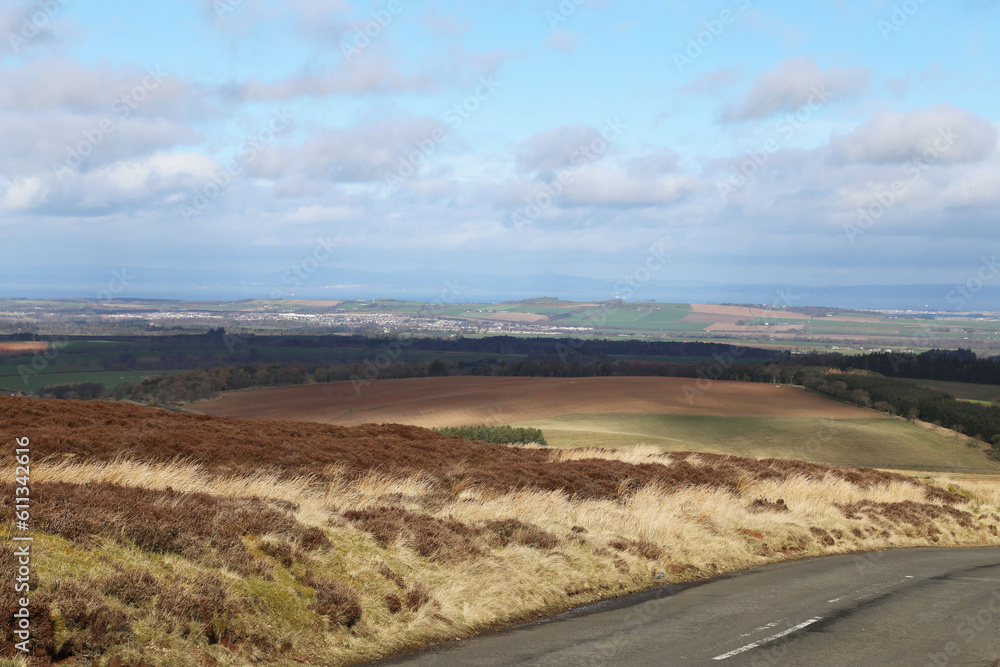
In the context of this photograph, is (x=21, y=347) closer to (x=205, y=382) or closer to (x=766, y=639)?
(x=205, y=382)

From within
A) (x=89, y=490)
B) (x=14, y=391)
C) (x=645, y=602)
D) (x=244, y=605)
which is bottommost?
(x=14, y=391)

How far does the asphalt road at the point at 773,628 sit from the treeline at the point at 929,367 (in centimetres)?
11756

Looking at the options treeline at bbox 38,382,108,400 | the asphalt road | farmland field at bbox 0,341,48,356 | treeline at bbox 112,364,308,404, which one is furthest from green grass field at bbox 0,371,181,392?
the asphalt road

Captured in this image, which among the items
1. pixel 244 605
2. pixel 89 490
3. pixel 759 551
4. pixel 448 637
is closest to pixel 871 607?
pixel 759 551

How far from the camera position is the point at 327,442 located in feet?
77.6

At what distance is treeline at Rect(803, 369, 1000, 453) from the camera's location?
82.0 metres

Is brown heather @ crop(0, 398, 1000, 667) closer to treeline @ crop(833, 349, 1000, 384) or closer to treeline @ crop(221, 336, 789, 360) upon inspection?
treeline @ crop(833, 349, 1000, 384)

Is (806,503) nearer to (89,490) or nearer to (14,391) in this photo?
(89,490)

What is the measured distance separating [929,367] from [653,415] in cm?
7917

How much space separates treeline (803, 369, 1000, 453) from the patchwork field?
15.4ft

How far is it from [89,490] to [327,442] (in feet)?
39.5

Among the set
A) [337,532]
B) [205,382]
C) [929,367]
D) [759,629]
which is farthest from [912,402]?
[337,532]

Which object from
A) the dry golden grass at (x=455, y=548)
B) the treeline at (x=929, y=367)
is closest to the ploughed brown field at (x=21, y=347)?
the dry golden grass at (x=455, y=548)

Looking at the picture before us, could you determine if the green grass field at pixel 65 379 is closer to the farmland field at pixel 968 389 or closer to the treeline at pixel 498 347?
the treeline at pixel 498 347
